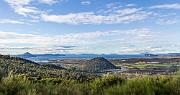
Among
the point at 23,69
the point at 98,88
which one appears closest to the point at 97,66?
the point at 23,69

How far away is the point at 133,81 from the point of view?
14055mm

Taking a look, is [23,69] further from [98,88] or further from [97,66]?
[97,66]

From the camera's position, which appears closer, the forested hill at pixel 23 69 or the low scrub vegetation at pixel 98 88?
the low scrub vegetation at pixel 98 88

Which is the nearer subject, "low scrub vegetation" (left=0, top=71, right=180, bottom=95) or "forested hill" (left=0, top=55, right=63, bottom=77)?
"low scrub vegetation" (left=0, top=71, right=180, bottom=95)

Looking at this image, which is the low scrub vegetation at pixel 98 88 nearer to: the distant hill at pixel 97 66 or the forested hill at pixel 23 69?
the forested hill at pixel 23 69

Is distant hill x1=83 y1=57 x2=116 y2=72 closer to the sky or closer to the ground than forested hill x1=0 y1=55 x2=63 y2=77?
closer to the ground

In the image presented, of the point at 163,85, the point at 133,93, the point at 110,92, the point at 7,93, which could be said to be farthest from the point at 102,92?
the point at 7,93

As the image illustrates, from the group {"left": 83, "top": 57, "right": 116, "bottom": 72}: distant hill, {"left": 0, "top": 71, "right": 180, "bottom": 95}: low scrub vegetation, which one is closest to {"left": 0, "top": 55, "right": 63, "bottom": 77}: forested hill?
{"left": 0, "top": 71, "right": 180, "bottom": 95}: low scrub vegetation

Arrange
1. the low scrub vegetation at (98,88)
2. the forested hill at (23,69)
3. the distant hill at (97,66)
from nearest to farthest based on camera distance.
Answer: the low scrub vegetation at (98,88) < the forested hill at (23,69) < the distant hill at (97,66)

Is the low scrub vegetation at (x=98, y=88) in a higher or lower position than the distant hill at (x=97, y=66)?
higher

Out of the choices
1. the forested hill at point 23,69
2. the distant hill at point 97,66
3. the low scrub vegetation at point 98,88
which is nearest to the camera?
the low scrub vegetation at point 98,88

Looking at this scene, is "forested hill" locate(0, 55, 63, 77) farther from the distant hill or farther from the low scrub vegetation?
the distant hill

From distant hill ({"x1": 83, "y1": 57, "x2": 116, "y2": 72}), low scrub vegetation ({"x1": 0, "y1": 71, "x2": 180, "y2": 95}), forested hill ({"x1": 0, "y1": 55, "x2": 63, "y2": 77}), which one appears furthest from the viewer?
distant hill ({"x1": 83, "y1": 57, "x2": 116, "y2": 72})

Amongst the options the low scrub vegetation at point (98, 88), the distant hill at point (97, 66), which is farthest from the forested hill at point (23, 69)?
the distant hill at point (97, 66)
